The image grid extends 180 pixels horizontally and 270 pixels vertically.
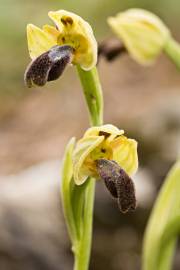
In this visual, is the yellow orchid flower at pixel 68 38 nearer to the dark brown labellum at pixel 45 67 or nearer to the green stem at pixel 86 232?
the dark brown labellum at pixel 45 67

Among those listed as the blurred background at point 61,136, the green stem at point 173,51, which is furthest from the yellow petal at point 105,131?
the blurred background at point 61,136

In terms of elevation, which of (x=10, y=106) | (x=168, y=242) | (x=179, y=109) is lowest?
(x=168, y=242)

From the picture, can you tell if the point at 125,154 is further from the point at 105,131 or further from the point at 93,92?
the point at 93,92

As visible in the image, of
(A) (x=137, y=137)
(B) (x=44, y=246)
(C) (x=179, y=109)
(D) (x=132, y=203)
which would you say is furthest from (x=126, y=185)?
(C) (x=179, y=109)

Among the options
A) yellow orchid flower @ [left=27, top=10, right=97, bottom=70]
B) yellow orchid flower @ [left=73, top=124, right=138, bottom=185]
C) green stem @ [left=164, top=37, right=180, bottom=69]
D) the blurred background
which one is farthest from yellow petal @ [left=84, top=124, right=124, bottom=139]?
the blurred background

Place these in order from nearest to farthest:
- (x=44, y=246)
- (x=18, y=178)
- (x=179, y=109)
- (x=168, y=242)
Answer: (x=168, y=242)
(x=44, y=246)
(x=18, y=178)
(x=179, y=109)

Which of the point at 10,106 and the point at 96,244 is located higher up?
the point at 10,106

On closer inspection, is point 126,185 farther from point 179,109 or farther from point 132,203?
point 179,109
